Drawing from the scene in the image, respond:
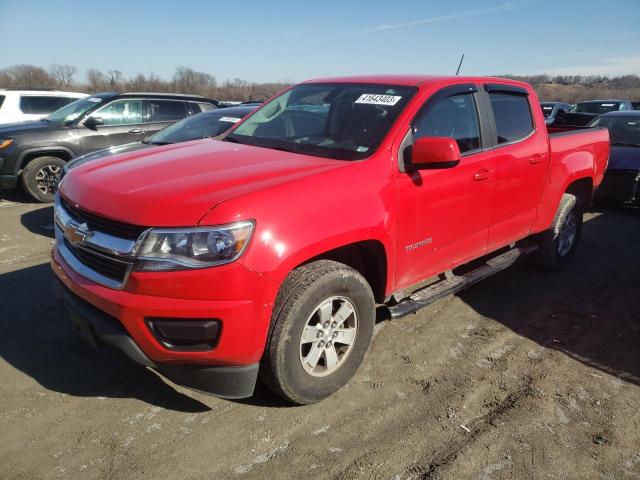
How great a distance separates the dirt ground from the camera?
2383 millimetres

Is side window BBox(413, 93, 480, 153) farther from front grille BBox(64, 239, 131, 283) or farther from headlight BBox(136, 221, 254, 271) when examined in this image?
front grille BBox(64, 239, 131, 283)

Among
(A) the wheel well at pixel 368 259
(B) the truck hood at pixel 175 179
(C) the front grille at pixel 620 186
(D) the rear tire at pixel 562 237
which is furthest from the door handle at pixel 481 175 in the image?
(C) the front grille at pixel 620 186

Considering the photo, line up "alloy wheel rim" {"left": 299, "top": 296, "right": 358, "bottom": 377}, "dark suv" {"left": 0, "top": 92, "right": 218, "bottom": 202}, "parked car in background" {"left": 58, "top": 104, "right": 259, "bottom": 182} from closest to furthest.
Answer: "alloy wheel rim" {"left": 299, "top": 296, "right": 358, "bottom": 377} → "parked car in background" {"left": 58, "top": 104, "right": 259, "bottom": 182} → "dark suv" {"left": 0, "top": 92, "right": 218, "bottom": 202}

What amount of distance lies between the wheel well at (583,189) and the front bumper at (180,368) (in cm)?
421

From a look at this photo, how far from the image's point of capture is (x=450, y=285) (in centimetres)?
361

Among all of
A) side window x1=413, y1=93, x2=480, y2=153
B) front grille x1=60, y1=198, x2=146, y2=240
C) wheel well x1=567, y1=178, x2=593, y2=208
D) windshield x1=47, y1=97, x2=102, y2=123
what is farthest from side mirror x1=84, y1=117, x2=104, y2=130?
wheel well x1=567, y1=178, x2=593, y2=208

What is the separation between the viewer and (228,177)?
2609 mm

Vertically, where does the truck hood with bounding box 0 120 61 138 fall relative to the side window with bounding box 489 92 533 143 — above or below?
below

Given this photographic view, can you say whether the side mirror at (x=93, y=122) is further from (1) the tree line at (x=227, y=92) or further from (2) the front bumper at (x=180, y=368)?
(1) the tree line at (x=227, y=92)

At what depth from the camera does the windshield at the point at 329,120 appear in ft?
10.2

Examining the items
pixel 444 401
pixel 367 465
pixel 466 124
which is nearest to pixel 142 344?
pixel 367 465

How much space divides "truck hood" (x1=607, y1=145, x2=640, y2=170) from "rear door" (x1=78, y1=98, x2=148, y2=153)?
7.88 meters

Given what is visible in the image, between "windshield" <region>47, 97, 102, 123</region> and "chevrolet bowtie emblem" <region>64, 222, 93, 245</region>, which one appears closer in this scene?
"chevrolet bowtie emblem" <region>64, 222, 93, 245</region>

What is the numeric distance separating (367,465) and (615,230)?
6189 millimetres
